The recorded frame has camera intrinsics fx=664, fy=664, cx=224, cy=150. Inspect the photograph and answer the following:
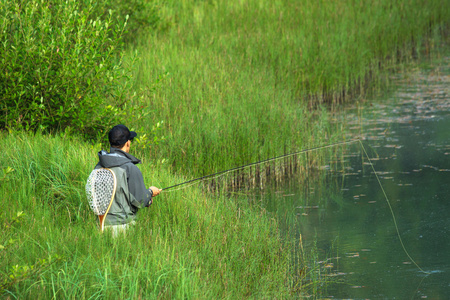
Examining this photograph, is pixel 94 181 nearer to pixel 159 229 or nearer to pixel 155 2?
pixel 159 229

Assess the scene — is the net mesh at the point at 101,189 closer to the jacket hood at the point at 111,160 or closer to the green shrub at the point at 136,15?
the jacket hood at the point at 111,160

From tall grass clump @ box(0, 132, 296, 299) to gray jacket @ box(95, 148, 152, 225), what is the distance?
0.54 feet

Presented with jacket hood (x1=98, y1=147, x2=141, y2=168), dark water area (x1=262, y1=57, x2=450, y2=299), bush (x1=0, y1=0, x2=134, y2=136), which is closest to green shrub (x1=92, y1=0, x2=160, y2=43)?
dark water area (x1=262, y1=57, x2=450, y2=299)

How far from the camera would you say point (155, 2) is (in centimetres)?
1323

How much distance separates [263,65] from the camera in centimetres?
1195

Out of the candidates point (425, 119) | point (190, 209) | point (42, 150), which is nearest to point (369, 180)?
point (425, 119)

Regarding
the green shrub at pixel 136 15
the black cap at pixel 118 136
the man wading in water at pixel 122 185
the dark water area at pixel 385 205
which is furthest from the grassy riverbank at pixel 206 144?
the black cap at pixel 118 136

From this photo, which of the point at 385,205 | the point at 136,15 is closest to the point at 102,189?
the point at 385,205

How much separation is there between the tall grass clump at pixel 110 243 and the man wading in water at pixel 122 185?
0.14 metres

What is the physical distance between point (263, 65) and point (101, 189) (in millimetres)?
7236

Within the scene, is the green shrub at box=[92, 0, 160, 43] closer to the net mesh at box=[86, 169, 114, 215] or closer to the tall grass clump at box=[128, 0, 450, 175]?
the tall grass clump at box=[128, 0, 450, 175]

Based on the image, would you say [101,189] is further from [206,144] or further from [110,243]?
[206,144]

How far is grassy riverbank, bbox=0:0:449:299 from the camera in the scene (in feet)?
15.1

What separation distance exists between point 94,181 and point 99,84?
10.0 feet
